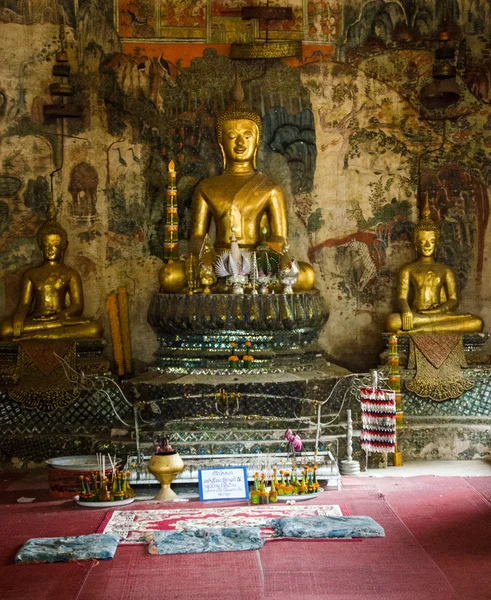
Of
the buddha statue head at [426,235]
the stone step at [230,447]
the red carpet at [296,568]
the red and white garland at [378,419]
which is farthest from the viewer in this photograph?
the buddha statue head at [426,235]

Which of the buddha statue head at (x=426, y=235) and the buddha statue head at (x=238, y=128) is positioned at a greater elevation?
the buddha statue head at (x=238, y=128)

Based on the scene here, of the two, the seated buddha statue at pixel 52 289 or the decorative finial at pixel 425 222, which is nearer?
the seated buddha statue at pixel 52 289

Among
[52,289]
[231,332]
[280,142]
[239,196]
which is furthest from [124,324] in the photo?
[280,142]

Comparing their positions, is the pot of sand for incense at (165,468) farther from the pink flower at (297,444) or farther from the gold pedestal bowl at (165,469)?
the pink flower at (297,444)

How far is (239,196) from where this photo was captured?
988 cm

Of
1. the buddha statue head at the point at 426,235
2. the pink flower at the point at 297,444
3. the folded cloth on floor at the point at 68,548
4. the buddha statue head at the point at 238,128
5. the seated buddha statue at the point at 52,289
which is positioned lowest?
the folded cloth on floor at the point at 68,548

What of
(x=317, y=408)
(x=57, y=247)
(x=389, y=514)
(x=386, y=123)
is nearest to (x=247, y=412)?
(x=317, y=408)

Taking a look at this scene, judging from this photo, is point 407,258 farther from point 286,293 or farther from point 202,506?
point 202,506

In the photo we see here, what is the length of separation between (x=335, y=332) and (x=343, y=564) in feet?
14.7

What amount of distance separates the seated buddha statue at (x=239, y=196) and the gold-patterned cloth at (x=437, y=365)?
1561 millimetres

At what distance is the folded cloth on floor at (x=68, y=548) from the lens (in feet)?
20.1

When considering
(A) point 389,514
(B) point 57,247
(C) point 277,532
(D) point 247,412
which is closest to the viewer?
(C) point 277,532

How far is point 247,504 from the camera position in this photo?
7.38 meters

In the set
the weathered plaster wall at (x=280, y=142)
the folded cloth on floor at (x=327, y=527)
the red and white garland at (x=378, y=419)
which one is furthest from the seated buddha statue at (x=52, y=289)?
the folded cloth on floor at (x=327, y=527)
